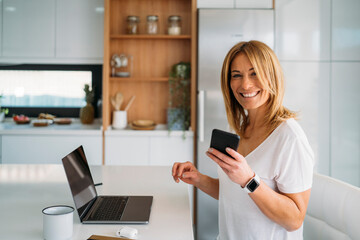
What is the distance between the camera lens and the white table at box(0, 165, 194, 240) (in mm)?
1083

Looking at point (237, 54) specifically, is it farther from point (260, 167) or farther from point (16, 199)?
point (16, 199)

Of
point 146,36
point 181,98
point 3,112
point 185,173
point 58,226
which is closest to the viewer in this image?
point 58,226

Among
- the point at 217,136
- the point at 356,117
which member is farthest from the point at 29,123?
the point at 356,117

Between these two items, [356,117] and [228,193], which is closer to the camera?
[228,193]

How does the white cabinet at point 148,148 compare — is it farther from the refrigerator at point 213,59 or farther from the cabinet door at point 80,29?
the cabinet door at point 80,29

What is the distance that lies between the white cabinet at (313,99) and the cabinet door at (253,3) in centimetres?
56

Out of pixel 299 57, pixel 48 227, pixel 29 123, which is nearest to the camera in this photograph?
pixel 48 227

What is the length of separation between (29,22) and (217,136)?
9.80 ft

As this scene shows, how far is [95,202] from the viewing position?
134 cm

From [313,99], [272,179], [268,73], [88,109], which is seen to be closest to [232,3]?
[313,99]

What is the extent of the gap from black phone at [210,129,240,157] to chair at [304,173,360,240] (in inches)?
18.8

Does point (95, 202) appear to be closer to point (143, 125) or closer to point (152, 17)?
point (143, 125)

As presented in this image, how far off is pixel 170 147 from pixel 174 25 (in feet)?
3.94

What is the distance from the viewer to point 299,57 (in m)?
3.04
